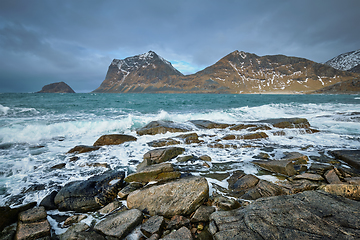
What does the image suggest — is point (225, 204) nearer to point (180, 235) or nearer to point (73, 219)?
point (180, 235)

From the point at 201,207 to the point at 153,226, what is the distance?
1156 mm

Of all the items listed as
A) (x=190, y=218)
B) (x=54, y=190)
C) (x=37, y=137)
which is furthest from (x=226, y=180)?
(x=37, y=137)

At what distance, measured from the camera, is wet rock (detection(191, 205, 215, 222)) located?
3.32 m

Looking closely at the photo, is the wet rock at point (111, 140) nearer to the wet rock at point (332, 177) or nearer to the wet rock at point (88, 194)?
the wet rock at point (88, 194)

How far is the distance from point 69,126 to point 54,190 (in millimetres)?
9096

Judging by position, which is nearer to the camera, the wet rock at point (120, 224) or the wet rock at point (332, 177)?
the wet rock at point (120, 224)

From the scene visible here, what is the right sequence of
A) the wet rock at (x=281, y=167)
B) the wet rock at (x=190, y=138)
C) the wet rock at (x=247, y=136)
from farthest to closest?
the wet rock at (x=247, y=136) → the wet rock at (x=190, y=138) → the wet rock at (x=281, y=167)

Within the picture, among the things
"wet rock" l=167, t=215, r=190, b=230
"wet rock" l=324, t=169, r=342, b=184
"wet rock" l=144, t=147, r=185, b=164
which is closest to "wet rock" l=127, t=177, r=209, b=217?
"wet rock" l=167, t=215, r=190, b=230

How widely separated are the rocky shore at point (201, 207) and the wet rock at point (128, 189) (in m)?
0.03

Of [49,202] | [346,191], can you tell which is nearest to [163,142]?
[49,202]

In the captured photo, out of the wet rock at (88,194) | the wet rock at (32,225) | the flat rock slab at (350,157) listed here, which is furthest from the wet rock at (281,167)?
the wet rock at (32,225)

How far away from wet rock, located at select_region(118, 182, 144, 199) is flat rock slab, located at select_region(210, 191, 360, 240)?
260 cm

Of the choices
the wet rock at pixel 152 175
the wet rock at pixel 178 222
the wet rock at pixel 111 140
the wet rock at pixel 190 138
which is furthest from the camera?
the wet rock at pixel 190 138

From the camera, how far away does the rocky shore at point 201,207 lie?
103 inches
